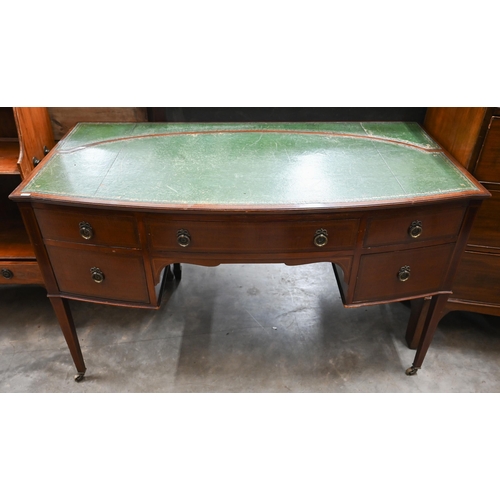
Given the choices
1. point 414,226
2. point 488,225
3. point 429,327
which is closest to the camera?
point 414,226

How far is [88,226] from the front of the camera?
1.44 meters

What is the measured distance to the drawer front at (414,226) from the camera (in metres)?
1.45

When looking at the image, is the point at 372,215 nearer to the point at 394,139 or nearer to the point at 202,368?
the point at 394,139

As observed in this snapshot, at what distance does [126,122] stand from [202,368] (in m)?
1.20

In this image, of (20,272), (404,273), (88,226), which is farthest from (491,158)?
(20,272)

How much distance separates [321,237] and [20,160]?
122cm

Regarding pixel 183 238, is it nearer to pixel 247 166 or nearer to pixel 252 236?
pixel 252 236

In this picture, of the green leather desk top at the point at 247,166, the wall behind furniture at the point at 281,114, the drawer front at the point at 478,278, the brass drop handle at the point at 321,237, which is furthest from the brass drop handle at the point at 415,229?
the wall behind furniture at the point at 281,114

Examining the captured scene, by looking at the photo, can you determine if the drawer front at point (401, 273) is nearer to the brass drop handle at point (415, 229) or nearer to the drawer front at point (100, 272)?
the brass drop handle at point (415, 229)

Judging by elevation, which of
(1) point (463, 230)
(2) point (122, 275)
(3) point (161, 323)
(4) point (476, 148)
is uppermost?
(4) point (476, 148)

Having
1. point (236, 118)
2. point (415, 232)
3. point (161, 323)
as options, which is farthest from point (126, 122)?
point (415, 232)

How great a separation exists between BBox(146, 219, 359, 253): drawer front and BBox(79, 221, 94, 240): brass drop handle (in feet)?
0.67

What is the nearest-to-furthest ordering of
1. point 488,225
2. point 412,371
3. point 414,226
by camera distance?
→ 1. point 414,226
2. point 488,225
3. point 412,371

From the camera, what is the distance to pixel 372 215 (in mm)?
1422
